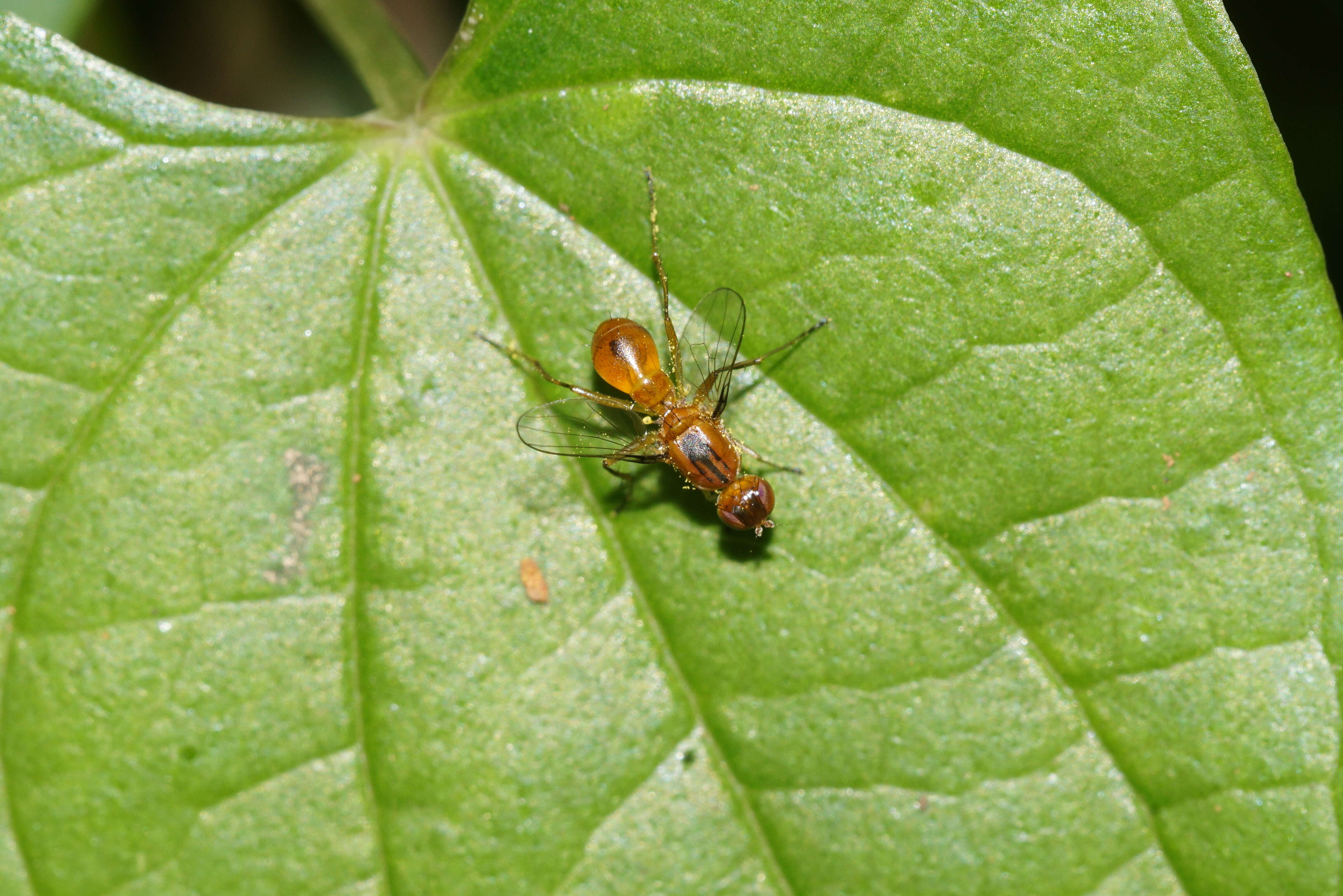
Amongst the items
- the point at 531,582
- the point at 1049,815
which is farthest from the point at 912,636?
the point at 531,582

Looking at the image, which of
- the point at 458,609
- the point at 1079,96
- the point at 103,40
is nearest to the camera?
the point at 1079,96

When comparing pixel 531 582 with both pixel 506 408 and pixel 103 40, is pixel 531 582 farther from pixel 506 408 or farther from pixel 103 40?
pixel 103 40

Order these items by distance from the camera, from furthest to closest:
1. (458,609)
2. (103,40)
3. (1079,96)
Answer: (103,40)
(458,609)
(1079,96)

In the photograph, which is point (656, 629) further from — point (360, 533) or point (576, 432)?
point (360, 533)

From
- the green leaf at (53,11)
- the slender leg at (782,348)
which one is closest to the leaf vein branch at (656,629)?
the slender leg at (782,348)

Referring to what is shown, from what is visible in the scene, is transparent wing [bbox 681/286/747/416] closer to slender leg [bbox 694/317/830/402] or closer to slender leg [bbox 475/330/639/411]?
slender leg [bbox 694/317/830/402]

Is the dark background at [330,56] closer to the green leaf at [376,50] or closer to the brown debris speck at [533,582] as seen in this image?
the green leaf at [376,50]
